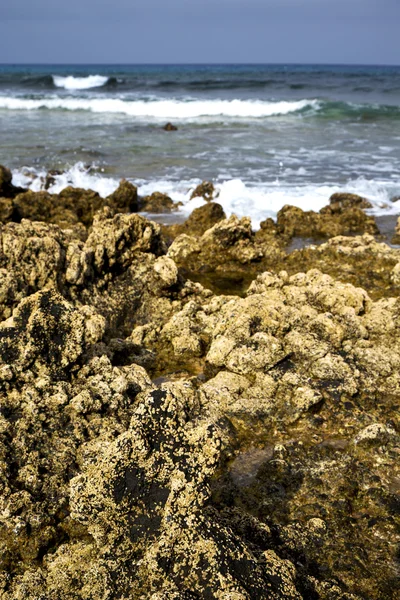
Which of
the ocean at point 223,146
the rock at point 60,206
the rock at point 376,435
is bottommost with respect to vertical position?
the ocean at point 223,146

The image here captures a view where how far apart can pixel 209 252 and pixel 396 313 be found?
3.05m

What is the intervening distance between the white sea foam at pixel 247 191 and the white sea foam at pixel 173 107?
55.5 feet

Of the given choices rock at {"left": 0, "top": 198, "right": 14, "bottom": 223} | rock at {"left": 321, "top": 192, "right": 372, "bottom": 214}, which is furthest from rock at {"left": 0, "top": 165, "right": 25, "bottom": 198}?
rock at {"left": 321, "top": 192, "right": 372, "bottom": 214}

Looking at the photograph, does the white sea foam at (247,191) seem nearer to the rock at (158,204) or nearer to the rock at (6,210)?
the rock at (158,204)

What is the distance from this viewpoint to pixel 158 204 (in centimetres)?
1029

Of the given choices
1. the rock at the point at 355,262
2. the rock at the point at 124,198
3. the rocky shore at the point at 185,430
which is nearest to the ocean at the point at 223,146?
the rock at the point at 124,198

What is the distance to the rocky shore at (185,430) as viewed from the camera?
229 cm

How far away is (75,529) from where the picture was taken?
258cm

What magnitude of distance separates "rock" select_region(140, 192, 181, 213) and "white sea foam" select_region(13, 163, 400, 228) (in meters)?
0.23

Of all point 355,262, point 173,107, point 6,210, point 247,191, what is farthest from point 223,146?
point 173,107

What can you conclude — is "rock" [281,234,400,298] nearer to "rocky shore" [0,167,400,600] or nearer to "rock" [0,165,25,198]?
"rocky shore" [0,167,400,600]

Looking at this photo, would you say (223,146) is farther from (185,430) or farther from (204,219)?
(185,430)

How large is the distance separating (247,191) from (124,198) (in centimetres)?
291

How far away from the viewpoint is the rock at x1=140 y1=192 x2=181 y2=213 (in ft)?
33.3
